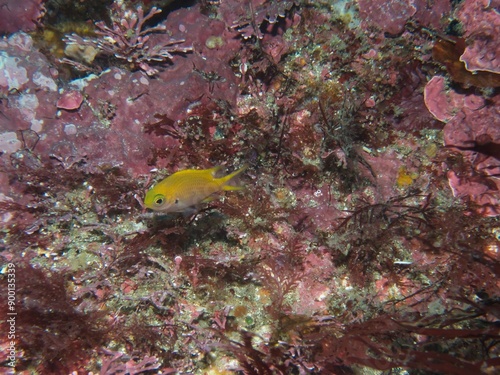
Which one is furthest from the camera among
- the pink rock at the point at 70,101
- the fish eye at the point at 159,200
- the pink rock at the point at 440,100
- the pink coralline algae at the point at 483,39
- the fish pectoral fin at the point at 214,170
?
the pink rock at the point at 440,100

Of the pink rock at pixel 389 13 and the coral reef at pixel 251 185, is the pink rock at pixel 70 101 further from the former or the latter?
the pink rock at pixel 389 13

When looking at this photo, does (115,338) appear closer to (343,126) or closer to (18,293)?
(18,293)

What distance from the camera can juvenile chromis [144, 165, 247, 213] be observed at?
116 inches

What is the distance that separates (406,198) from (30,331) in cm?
504

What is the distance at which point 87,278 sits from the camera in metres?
3.72

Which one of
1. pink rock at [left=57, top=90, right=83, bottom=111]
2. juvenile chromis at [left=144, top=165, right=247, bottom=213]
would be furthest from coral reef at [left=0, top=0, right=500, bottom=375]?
juvenile chromis at [left=144, top=165, right=247, bottom=213]

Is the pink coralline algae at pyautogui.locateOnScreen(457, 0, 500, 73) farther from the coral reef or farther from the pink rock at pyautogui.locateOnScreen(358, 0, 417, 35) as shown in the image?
the pink rock at pyautogui.locateOnScreen(358, 0, 417, 35)

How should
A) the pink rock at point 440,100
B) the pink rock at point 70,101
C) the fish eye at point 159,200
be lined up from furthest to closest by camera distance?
1. the pink rock at point 440,100
2. the pink rock at point 70,101
3. the fish eye at point 159,200

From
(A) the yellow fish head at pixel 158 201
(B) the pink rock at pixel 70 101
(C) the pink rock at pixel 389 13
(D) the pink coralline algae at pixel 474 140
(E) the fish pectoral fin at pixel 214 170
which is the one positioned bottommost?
(B) the pink rock at pixel 70 101

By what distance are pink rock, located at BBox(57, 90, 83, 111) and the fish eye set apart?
2.55 metres

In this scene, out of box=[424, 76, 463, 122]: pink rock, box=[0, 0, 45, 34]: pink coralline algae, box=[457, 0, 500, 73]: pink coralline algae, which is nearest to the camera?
box=[457, 0, 500, 73]: pink coralline algae

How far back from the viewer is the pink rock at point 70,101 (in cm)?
436

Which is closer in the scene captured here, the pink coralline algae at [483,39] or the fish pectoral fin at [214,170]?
the fish pectoral fin at [214,170]

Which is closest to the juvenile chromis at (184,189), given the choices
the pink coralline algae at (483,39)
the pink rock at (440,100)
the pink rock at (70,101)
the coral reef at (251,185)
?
the coral reef at (251,185)
